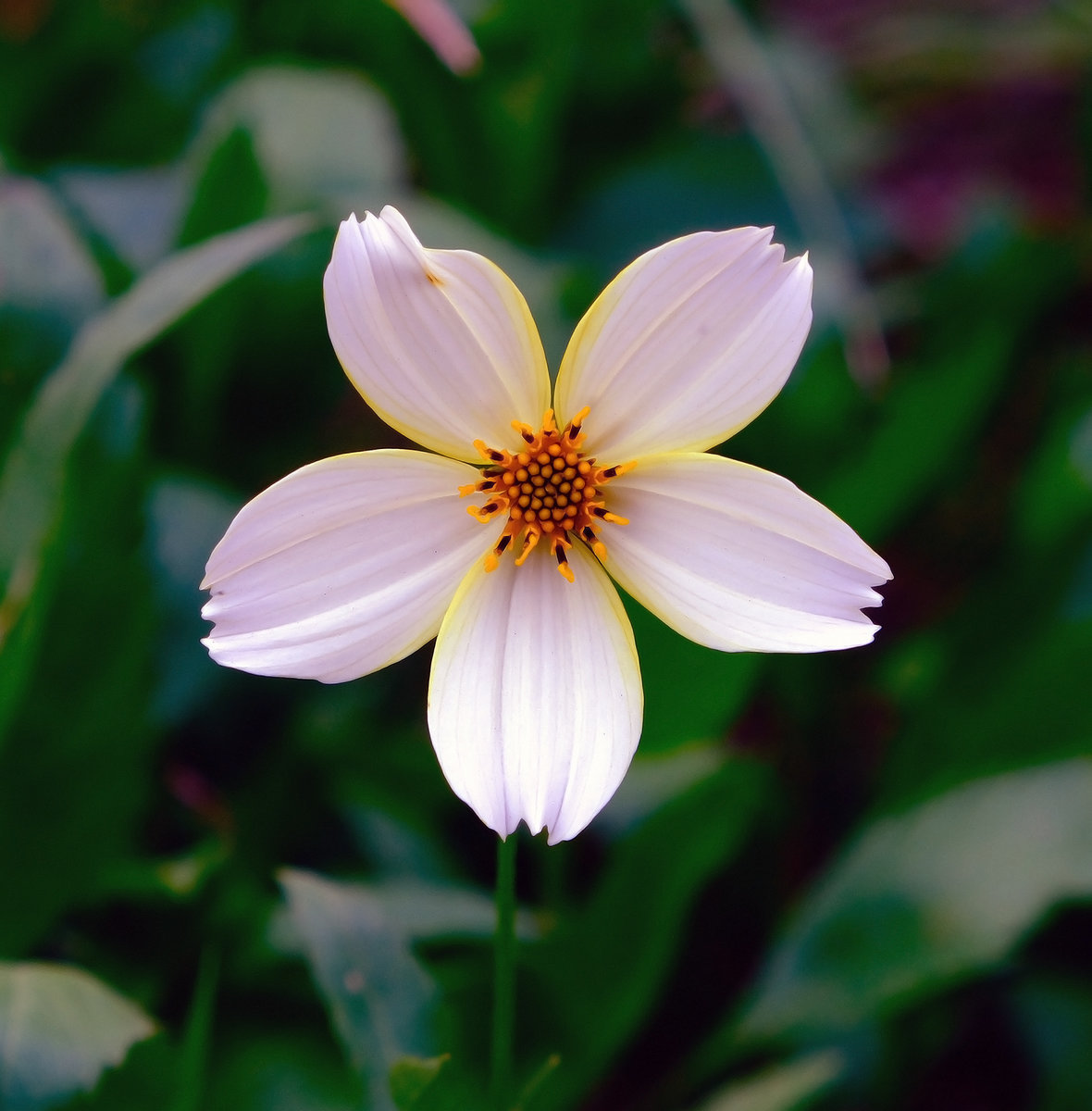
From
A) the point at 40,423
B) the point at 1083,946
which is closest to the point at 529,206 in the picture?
the point at 40,423

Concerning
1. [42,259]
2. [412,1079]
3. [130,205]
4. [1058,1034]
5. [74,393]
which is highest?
[130,205]

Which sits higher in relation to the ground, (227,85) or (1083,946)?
(227,85)

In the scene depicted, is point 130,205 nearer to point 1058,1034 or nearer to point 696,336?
point 696,336

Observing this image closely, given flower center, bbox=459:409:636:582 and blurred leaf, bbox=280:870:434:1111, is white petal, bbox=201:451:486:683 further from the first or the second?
blurred leaf, bbox=280:870:434:1111

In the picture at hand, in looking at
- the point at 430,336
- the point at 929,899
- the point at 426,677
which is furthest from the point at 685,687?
the point at 430,336

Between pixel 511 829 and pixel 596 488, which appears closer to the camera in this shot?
pixel 511 829

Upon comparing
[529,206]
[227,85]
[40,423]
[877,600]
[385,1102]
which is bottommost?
[385,1102]

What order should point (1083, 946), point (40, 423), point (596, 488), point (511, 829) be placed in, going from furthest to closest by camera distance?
point (1083, 946) < point (40, 423) < point (596, 488) < point (511, 829)

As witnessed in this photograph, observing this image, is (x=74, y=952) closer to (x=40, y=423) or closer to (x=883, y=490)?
(x=40, y=423)
